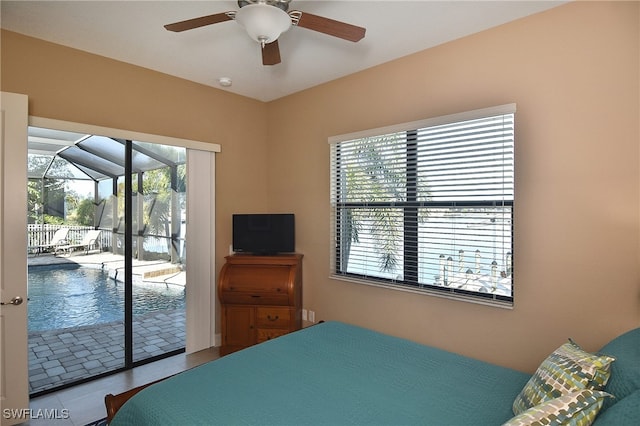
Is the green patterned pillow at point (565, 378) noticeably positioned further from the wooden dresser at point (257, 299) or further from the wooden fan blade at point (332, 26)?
the wooden dresser at point (257, 299)

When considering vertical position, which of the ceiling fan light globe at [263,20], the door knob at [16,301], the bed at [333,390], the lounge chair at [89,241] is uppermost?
the ceiling fan light globe at [263,20]

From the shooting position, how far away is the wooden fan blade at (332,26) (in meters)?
1.89

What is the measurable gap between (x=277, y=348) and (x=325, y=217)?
5.49 ft

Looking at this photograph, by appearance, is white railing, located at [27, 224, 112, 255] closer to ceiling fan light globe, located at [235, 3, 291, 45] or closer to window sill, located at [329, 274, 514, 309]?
window sill, located at [329, 274, 514, 309]

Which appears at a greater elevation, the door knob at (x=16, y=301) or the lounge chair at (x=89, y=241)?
the lounge chair at (x=89, y=241)

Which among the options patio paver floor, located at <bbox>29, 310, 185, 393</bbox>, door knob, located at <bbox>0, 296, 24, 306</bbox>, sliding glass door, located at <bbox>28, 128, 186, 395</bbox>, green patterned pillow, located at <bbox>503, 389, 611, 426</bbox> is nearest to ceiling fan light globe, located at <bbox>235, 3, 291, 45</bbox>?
green patterned pillow, located at <bbox>503, 389, 611, 426</bbox>

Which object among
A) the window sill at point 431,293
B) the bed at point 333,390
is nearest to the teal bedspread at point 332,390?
the bed at point 333,390

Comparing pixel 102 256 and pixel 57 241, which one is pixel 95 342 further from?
pixel 57 241

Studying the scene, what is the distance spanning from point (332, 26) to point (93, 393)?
3.20m

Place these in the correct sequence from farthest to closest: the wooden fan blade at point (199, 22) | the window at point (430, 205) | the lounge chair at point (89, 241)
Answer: the lounge chair at point (89, 241) → the window at point (430, 205) → the wooden fan blade at point (199, 22)

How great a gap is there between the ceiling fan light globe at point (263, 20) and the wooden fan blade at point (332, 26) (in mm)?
156

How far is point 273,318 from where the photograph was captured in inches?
134

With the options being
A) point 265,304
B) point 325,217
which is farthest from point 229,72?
point 265,304

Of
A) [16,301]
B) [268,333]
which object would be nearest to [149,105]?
[16,301]
